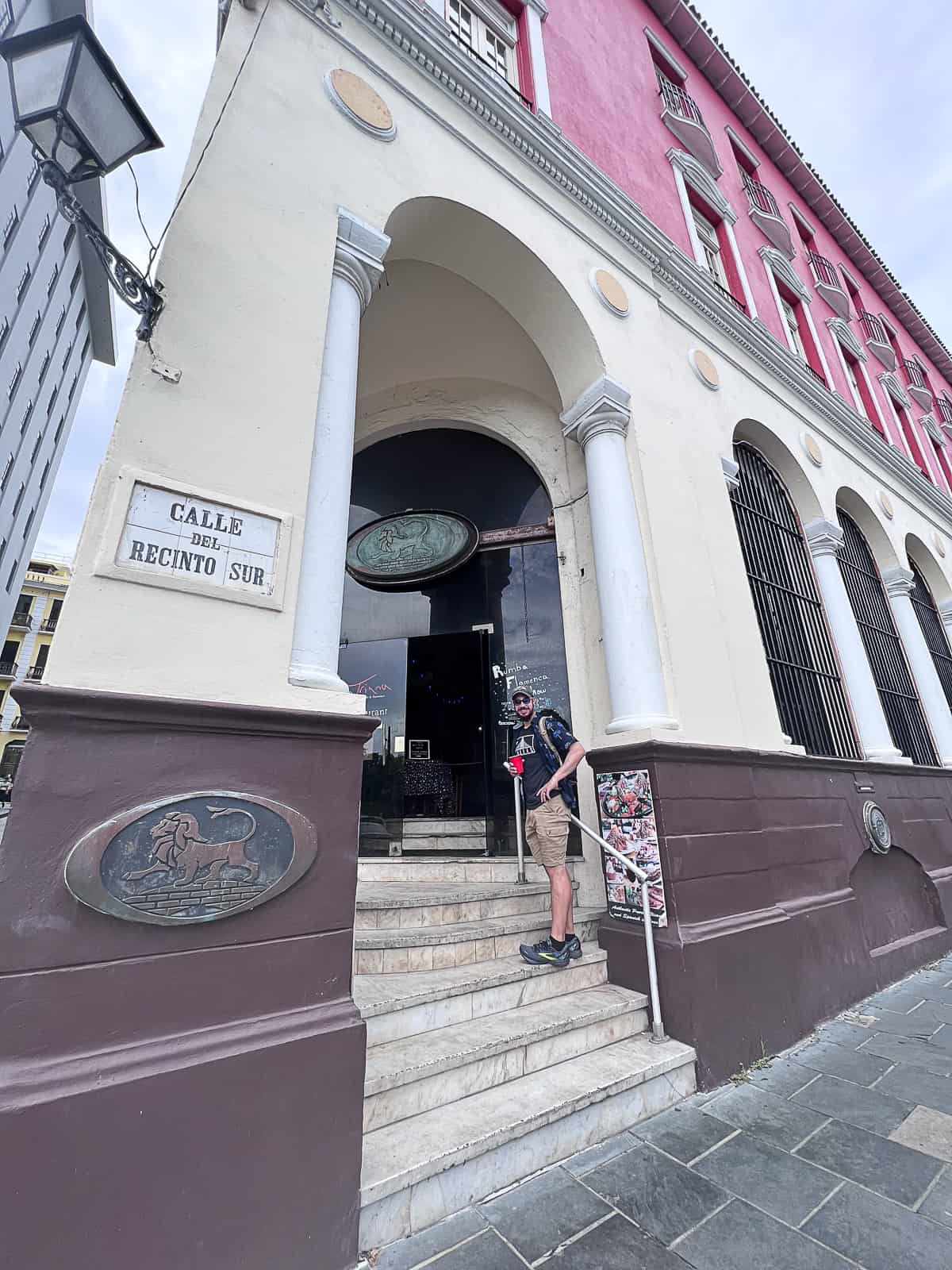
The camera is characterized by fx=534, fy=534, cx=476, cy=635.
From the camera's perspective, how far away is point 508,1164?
211 centimetres

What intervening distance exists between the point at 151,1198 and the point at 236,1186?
0.23 meters

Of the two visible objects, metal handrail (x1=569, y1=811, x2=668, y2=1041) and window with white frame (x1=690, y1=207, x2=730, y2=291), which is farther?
window with white frame (x1=690, y1=207, x2=730, y2=291)

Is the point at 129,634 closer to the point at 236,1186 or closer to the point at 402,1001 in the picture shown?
the point at 236,1186

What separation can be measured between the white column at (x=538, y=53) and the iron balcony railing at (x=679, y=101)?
102 inches

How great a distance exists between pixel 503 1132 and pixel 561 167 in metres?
6.78

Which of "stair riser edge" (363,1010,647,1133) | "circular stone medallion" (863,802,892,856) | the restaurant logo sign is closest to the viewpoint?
"stair riser edge" (363,1010,647,1133)

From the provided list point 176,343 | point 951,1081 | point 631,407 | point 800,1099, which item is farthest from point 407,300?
point 951,1081

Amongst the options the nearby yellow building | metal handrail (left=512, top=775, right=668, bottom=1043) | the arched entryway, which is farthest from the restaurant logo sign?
the nearby yellow building

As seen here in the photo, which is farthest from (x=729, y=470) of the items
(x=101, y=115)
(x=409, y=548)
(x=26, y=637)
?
(x=26, y=637)

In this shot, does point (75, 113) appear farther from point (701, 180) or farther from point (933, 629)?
point (933, 629)

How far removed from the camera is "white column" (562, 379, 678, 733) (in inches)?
147

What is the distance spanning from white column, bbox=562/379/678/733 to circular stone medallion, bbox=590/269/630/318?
98 cm

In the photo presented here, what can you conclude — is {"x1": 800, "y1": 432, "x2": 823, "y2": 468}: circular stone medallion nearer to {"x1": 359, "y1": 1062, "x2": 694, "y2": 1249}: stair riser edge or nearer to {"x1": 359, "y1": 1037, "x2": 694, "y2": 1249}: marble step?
{"x1": 359, "y1": 1037, "x2": 694, "y2": 1249}: marble step

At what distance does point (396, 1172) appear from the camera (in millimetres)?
1849
